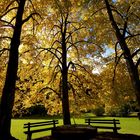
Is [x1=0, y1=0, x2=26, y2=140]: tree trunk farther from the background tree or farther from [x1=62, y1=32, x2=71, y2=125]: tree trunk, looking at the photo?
[x1=62, y1=32, x2=71, y2=125]: tree trunk

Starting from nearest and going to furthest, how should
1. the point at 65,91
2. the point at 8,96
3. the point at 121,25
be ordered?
the point at 8,96 < the point at 121,25 < the point at 65,91

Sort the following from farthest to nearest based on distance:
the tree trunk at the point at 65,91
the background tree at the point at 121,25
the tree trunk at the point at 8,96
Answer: the tree trunk at the point at 65,91, the background tree at the point at 121,25, the tree trunk at the point at 8,96

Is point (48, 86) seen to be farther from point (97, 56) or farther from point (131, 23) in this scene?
point (131, 23)

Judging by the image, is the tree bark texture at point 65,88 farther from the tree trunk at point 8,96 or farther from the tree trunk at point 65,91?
the tree trunk at point 8,96

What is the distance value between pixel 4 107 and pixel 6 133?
113 centimetres

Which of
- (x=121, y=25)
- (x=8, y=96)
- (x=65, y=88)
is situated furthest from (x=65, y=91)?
(x=8, y=96)

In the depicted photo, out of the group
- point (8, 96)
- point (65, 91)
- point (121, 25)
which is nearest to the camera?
point (8, 96)

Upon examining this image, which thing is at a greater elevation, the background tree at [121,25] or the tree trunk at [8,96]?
the background tree at [121,25]

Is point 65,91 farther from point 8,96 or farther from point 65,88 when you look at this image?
Answer: point 8,96

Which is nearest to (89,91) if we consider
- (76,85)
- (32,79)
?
(76,85)

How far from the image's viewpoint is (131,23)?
1593 centimetres

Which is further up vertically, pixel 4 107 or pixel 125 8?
pixel 125 8

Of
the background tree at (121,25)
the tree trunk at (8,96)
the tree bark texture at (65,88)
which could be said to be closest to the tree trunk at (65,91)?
the tree bark texture at (65,88)

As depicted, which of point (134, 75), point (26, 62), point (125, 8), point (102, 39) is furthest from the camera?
point (26, 62)
